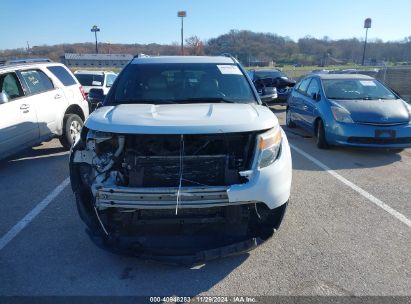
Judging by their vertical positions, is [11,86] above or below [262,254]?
Answer: above

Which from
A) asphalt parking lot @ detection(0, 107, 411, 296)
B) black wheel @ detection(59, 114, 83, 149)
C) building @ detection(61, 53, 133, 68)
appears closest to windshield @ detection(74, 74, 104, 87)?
black wheel @ detection(59, 114, 83, 149)

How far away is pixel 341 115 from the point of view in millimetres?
7191

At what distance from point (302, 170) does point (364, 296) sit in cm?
347

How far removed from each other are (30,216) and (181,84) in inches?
93.7

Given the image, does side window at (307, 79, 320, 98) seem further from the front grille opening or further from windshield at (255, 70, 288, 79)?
windshield at (255, 70, 288, 79)

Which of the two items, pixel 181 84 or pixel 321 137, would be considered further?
pixel 321 137

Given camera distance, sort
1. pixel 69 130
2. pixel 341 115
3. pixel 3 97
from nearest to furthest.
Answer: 1. pixel 3 97
2. pixel 341 115
3. pixel 69 130

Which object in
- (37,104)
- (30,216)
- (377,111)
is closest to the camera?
(30,216)

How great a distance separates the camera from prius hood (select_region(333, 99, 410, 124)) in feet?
22.7

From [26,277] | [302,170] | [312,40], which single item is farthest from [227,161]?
[312,40]

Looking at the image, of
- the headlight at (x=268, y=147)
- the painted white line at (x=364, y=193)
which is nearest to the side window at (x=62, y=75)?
the painted white line at (x=364, y=193)

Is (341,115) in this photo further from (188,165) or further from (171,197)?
(171,197)

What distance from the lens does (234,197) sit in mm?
3016

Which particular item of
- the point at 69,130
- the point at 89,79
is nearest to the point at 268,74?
the point at 89,79
